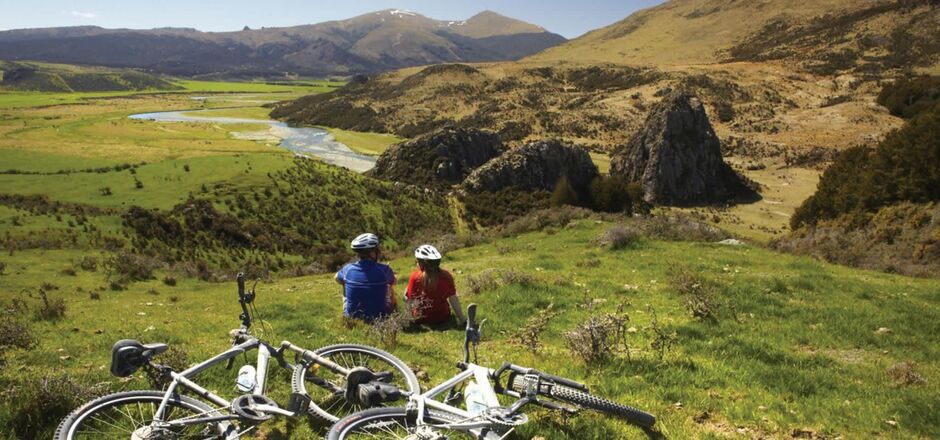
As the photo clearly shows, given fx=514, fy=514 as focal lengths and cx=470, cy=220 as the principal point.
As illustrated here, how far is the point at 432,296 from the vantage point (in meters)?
12.3

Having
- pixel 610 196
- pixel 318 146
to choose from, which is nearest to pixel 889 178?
pixel 610 196

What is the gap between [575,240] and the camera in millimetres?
29188

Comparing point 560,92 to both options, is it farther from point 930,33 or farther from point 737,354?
point 737,354

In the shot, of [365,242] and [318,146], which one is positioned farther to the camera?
[318,146]

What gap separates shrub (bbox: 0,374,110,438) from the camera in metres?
5.98

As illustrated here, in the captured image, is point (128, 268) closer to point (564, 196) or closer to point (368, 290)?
point (368, 290)

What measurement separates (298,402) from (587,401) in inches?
129

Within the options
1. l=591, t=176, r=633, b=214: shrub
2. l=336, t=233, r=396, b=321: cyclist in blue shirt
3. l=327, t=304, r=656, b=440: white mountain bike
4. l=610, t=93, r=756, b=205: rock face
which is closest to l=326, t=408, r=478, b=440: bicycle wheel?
l=327, t=304, r=656, b=440: white mountain bike

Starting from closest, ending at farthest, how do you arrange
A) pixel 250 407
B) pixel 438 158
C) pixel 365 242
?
1. pixel 250 407
2. pixel 365 242
3. pixel 438 158

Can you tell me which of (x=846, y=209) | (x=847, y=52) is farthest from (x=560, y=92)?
(x=846, y=209)

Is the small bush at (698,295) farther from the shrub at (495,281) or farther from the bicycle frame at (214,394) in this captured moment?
the bicycle frame at (214,394)

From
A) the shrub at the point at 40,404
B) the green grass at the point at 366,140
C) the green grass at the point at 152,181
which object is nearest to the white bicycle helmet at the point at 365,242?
the shrub at the point at 40,404

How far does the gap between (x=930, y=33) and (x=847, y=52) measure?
1748cm

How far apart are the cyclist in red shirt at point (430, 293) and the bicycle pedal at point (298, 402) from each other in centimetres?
598
